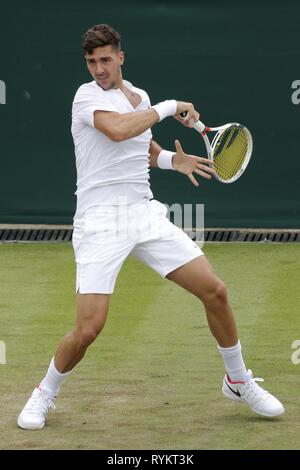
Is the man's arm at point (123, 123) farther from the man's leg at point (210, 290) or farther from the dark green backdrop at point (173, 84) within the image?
the dark green backdrop at point (173, 84)

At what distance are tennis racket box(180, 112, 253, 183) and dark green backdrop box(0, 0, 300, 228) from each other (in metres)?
4.21

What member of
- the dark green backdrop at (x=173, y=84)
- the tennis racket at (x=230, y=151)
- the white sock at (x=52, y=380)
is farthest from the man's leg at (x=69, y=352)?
the dark green backdrop at (x=173, y=84)

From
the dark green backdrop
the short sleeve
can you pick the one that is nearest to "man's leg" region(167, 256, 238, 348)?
the short sleeve

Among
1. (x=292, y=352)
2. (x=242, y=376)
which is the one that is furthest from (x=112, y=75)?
(x=292, y=352)

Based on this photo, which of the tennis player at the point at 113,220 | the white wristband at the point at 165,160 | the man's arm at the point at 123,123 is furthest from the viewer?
the white wristband at the point at 165,160

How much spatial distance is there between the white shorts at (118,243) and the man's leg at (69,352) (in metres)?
0.06

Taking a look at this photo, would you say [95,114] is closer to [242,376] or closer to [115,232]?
[115,232]

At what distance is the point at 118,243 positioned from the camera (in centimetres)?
660

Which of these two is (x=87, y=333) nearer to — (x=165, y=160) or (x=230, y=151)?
(x=165, y=160)

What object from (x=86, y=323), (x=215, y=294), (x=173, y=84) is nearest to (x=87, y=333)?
(x=86, y=323)

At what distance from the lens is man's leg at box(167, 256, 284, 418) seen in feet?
21.7

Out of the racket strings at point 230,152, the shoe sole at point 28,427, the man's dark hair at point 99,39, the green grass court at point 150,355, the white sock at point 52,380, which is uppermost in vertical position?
the man's dark hair at point 99,39

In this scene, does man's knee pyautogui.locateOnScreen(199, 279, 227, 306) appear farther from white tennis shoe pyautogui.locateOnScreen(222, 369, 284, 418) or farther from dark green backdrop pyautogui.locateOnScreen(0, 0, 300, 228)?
dark green backdrop pyautogui.locateOnScreen(0, 0, 300, 228)

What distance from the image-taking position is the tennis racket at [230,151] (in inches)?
271
